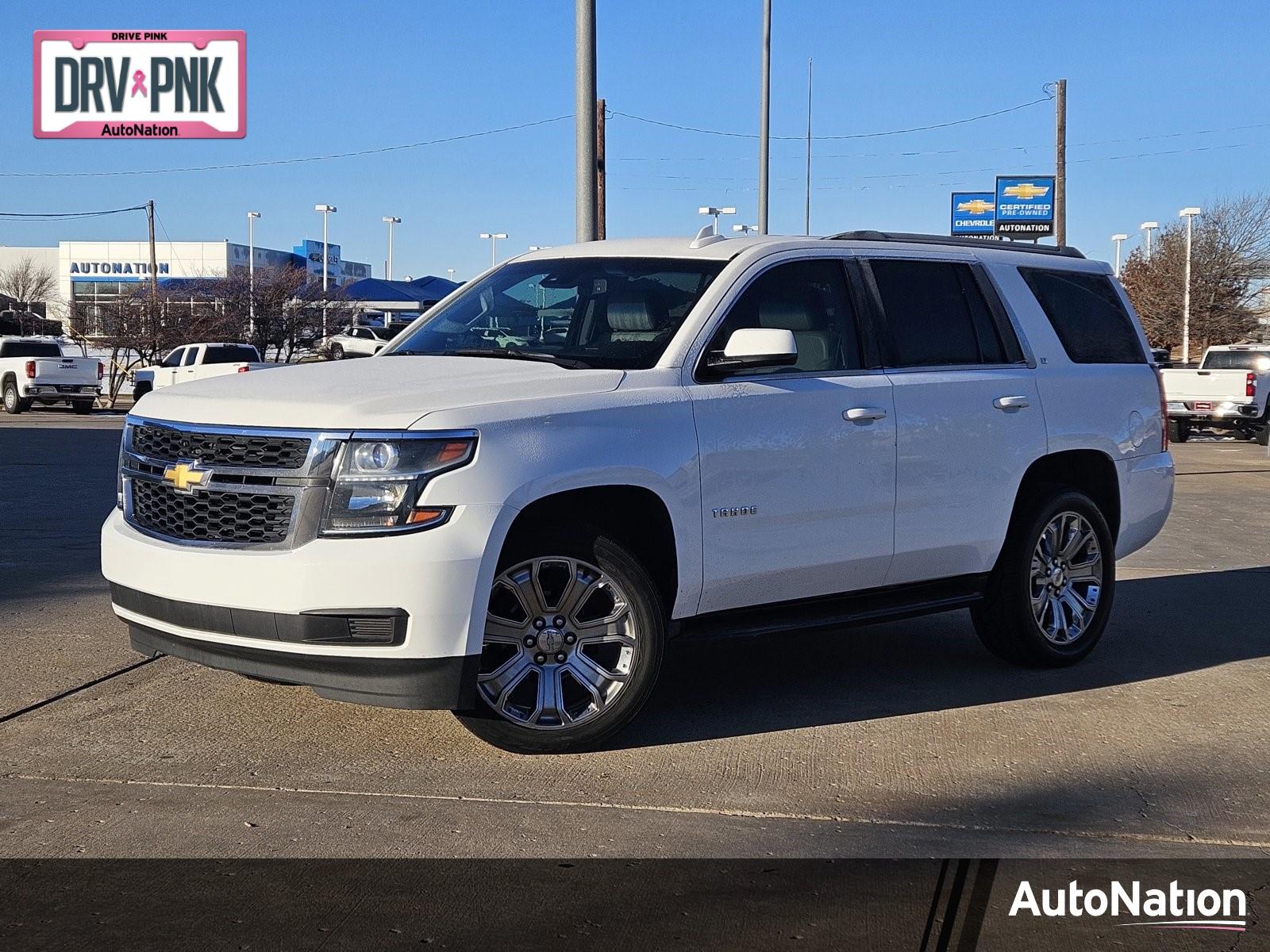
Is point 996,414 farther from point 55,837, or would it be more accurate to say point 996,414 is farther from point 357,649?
point 55,837


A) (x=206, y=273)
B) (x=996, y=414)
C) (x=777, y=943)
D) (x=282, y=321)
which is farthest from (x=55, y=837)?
(x=206, y=273)

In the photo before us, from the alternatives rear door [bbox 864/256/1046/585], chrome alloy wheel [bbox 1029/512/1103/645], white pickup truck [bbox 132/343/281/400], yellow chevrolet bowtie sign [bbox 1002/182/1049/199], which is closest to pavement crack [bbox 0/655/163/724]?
rear door [bbox 864/256/1046/585]

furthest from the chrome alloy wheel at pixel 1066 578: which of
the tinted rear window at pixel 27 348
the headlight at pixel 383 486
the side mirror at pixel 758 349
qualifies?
the tinted rear window at pixel 27 348

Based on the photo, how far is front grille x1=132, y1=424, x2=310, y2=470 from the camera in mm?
5051

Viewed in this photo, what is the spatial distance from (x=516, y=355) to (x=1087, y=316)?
125 inches

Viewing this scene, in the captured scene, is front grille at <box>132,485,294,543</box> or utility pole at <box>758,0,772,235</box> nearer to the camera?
front grille at <box>132,485,294,543</box>

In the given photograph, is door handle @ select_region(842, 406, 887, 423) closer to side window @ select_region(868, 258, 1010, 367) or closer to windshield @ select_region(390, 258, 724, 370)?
side window @ select_region(868, 258, 1010, 367)

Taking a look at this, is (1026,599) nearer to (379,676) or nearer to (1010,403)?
(1010,403)

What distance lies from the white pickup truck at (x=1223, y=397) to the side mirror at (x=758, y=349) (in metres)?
22.1

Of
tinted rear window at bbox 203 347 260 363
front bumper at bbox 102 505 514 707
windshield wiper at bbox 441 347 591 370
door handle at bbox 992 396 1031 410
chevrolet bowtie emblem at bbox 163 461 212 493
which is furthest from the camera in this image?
tinted rear window at bbox 203 347 260 363

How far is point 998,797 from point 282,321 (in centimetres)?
4895

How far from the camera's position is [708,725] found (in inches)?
236

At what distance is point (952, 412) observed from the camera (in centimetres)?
657

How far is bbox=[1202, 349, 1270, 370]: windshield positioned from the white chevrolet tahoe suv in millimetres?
21827
